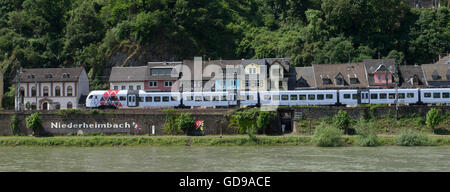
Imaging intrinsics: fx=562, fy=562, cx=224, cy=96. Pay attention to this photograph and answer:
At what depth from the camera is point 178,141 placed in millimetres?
48219

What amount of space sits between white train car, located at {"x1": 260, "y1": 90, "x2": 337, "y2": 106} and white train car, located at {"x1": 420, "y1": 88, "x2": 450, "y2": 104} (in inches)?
344

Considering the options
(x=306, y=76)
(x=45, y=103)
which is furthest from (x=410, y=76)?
(x=45, y=103)

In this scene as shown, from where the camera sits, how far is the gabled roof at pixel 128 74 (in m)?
69.7

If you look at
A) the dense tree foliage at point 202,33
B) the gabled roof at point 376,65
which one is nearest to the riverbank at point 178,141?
the gabled roof at point 376,65

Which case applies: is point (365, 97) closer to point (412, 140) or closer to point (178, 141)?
point (412, 140)

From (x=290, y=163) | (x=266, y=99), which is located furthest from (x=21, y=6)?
(x=290, y=163)

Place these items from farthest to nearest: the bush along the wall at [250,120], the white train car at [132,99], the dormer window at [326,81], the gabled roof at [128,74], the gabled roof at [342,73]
Result: the gabled roof at [128,74] → the dormer window at [326,81] → the gabled roof at [342,73] → the white train car at [132,99] → the bush along the wall at [250,120]

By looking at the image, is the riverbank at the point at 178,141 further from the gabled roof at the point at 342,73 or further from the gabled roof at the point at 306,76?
the gabled roof at the point at 306,76

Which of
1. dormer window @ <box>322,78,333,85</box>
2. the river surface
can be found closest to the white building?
the river surface

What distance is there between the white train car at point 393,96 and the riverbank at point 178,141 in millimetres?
7588

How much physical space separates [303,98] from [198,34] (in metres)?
32.5

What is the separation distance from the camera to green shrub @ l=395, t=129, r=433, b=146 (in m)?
45.7

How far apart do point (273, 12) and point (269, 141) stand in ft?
173

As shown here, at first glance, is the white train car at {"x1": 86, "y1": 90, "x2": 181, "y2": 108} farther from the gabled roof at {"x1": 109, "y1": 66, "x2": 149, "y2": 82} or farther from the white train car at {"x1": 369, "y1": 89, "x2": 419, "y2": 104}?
the white train car at {"x1": 369, "y1": 89, "x2": 419, "y2": 104}
